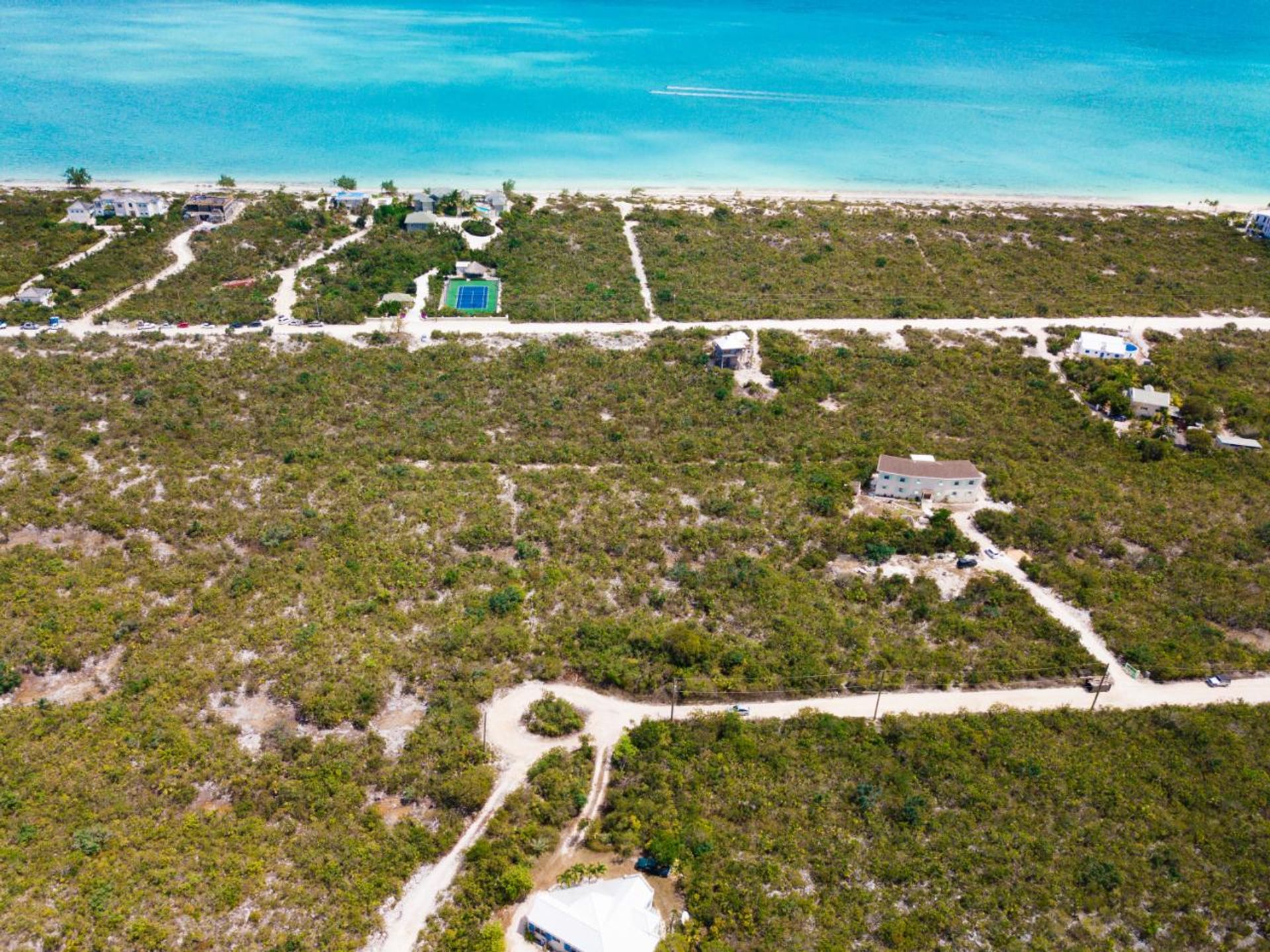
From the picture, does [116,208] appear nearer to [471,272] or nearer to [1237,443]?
[471,272]

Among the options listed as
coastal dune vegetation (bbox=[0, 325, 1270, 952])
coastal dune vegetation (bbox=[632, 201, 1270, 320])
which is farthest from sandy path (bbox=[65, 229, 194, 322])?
coastal dune vegetation (bbox=[632, 201, 1270, 320])

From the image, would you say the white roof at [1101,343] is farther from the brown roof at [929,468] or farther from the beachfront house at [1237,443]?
the brown roof at [929,468]

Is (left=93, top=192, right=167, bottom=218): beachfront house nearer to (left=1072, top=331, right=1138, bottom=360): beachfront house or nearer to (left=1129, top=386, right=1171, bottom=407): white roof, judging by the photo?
(left=1072, top=331, right=1138, bottom=360): beachfront house

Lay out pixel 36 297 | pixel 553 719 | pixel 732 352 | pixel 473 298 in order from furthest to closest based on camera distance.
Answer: pixel 473 298 < pixel 36 297 < pixel 732 352 < pixel 553 719

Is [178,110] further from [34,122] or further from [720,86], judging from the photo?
[720,86]

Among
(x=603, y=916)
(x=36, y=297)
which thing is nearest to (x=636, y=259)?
(x=36, y=297)

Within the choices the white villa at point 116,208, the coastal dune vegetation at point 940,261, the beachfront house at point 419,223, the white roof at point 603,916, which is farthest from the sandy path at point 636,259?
the white roof at point 603,916
